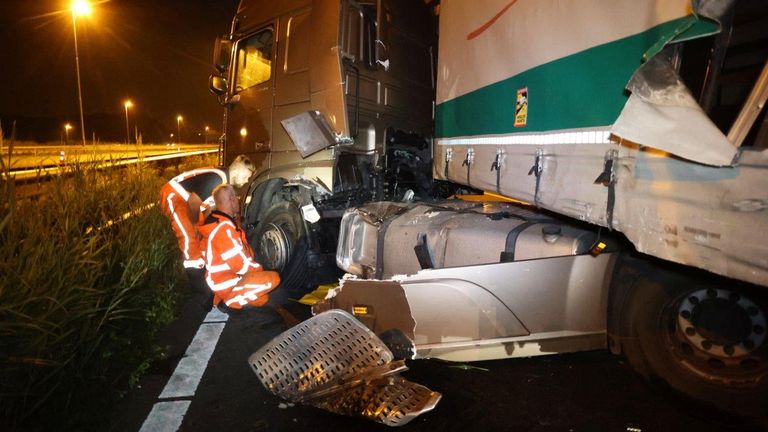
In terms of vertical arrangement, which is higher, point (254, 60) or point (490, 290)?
point (254, 60)

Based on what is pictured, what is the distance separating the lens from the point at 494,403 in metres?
2.45

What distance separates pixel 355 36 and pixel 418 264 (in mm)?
2454

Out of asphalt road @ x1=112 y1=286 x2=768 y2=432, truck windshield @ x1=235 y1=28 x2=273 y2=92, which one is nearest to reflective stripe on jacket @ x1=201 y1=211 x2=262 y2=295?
asphalt road @ x1=112 y1=286 x2=768 y2=432

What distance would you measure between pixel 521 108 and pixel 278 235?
116 inches

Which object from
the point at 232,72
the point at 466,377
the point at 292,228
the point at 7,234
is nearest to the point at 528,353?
the point at 466,377

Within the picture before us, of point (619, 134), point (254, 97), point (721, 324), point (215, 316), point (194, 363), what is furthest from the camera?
point (254, 97)

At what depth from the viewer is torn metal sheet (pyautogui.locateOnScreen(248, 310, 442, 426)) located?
2.25 metres

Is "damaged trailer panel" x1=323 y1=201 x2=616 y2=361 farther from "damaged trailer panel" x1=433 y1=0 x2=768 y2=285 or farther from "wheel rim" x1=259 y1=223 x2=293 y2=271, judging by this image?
"wheel rim" x1=259 y1=223 x2=293 y2=271

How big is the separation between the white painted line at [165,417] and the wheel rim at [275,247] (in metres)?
2.11

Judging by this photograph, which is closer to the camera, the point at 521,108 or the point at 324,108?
the point at 521,108

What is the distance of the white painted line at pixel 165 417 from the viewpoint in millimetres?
2309

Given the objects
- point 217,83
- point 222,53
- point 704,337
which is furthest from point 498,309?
point 222,53

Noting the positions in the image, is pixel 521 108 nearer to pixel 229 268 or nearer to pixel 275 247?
pixel 229 268

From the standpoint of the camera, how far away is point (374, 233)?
3.31 meters
